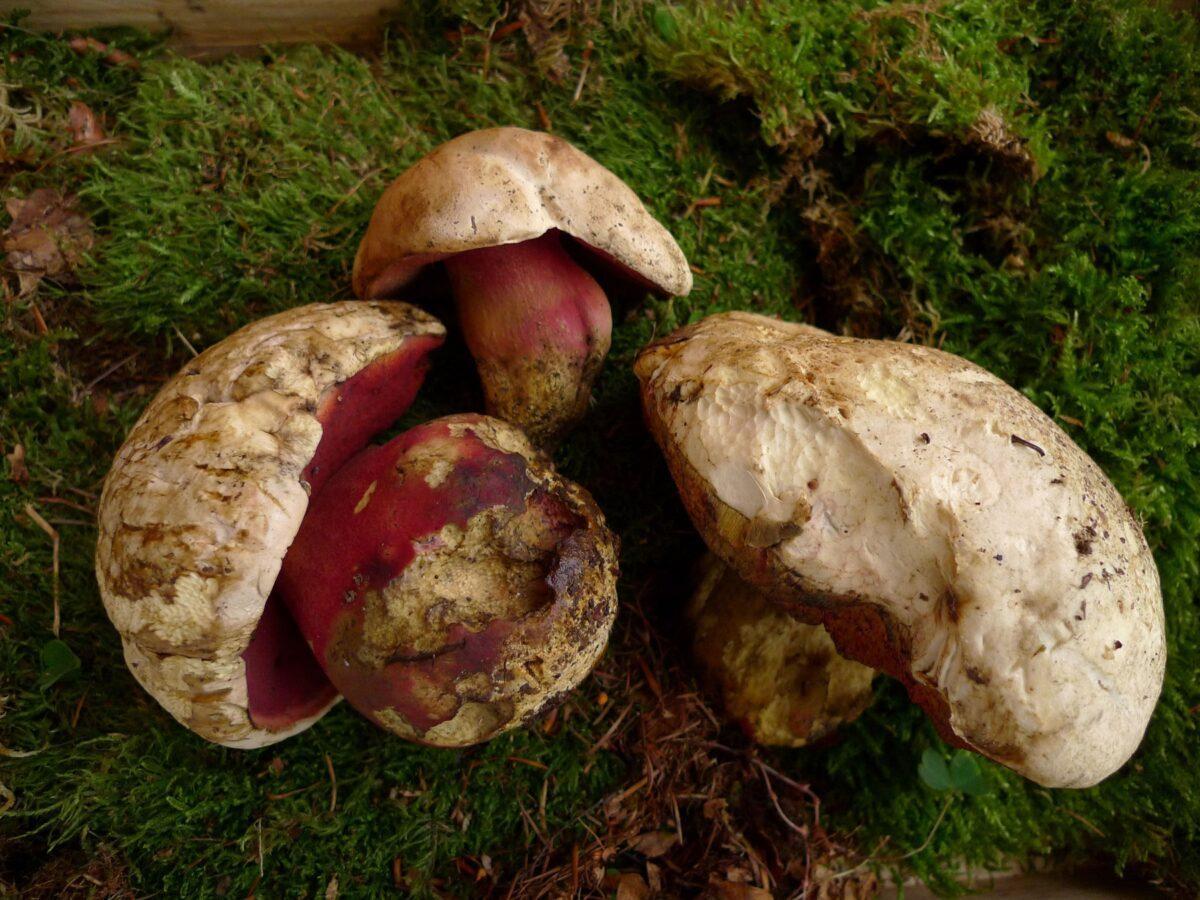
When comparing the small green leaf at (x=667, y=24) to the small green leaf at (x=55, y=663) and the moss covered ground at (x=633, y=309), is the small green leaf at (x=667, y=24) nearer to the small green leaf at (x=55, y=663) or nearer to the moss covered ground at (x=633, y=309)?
the moss covered ground at (x=633, y=309)

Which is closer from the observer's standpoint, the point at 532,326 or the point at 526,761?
the point at 532,326

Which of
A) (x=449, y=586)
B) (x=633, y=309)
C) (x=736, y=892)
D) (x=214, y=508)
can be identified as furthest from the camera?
(x=633, y=309)

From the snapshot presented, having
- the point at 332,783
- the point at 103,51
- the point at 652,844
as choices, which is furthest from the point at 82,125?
the point at 652,844

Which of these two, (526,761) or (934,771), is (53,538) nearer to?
(526,761)

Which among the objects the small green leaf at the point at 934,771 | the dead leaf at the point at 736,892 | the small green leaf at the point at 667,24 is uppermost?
the small green leaf at the point at 667,24

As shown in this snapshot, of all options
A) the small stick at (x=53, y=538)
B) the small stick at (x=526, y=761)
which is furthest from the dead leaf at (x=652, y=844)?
the small stick at (x=53, y=538)

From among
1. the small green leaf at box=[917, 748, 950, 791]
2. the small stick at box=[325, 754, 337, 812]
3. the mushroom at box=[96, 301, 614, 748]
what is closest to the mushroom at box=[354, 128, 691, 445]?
the mushroom at box=[96, 301, 614, 748]

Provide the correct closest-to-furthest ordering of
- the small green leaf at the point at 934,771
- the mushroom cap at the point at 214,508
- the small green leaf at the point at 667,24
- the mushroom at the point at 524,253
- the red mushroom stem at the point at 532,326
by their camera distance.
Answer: the mushroom cap at the point at 214,508, the mushroom at the point at 524,253, the red mushroom stem at the point at 532,326, the small green leaf at the point at 934,771, the small green leaf at the point at 667,24
